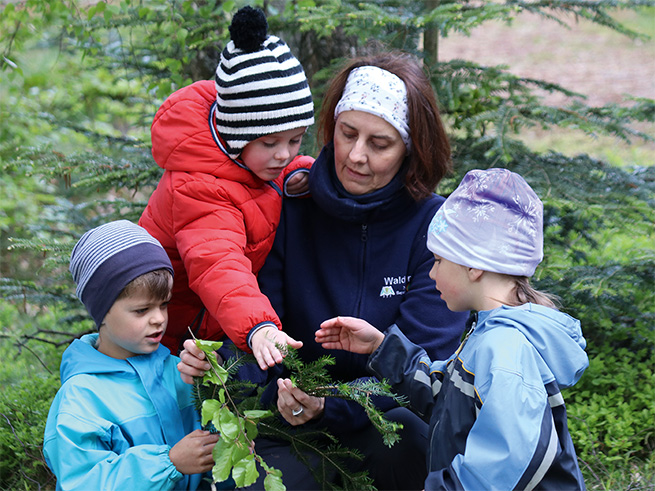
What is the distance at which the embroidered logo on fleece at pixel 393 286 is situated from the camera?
2586mm

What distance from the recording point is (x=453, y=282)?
202 centimetres

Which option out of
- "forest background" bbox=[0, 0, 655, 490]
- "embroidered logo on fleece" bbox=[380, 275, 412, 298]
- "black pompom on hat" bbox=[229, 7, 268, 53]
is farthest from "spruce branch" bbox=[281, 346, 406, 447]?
"forest background" bbox=[0, 0, 655, 490]

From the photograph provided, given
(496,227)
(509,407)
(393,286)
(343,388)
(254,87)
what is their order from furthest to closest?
(393,286), (254,87), (343,388), (496,227), (509,407)

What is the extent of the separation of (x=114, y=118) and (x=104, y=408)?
22.5ft

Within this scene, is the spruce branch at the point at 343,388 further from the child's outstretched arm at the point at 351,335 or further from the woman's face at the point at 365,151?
the woman's face at the point at 365,151

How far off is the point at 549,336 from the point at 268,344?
874mm

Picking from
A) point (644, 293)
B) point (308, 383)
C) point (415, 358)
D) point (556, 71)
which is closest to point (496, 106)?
point (644, 293)

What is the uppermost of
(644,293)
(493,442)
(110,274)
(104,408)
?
(110,274)

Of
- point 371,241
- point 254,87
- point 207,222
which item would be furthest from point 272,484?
point 254,87

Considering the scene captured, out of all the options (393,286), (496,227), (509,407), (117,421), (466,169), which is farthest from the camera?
(466,169)

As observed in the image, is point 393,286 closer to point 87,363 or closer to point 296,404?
point 296,404

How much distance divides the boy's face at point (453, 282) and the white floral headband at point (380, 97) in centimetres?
70

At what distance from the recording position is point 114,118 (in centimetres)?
833

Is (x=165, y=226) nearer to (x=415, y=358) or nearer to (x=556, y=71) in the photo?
(x=415, y=358)
